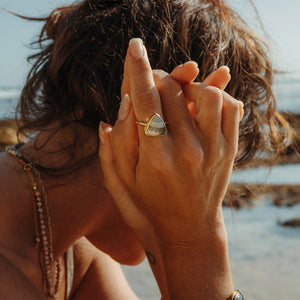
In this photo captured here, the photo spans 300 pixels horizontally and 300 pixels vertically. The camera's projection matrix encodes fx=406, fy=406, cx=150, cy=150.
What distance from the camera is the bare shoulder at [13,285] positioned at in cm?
154

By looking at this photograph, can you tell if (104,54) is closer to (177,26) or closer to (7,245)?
(177,26)

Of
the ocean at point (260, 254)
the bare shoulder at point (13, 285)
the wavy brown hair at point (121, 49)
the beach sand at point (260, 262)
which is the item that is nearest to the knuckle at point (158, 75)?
the wavy brown hair at point (121, 49)

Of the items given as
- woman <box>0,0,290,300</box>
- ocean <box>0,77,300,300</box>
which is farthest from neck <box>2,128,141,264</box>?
ocean <box>0,77,300,300</box>

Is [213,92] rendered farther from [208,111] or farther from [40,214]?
[40,214]

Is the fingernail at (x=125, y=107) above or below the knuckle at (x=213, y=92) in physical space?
below

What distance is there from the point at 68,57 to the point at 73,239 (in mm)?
947

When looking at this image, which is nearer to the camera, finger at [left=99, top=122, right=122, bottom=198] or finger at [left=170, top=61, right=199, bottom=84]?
finger at [left=170, top=61, right=199, bottom=84]

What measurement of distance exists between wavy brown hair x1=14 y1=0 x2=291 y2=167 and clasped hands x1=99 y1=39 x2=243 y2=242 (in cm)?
26

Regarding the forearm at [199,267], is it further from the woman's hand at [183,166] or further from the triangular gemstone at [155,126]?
the triangular gemstone at [155,126]

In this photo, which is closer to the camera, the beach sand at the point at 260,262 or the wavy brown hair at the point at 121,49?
the wavy brown hair at the point at 121,49

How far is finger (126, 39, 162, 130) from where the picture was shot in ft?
5.13

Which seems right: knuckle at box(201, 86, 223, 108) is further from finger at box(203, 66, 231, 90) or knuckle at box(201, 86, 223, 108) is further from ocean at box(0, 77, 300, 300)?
ocean at box(0, 77, 300, 300)

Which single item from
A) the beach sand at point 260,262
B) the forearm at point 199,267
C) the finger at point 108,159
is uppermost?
the finger at point 108,159

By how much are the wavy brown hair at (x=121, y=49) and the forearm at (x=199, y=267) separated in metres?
0.71
